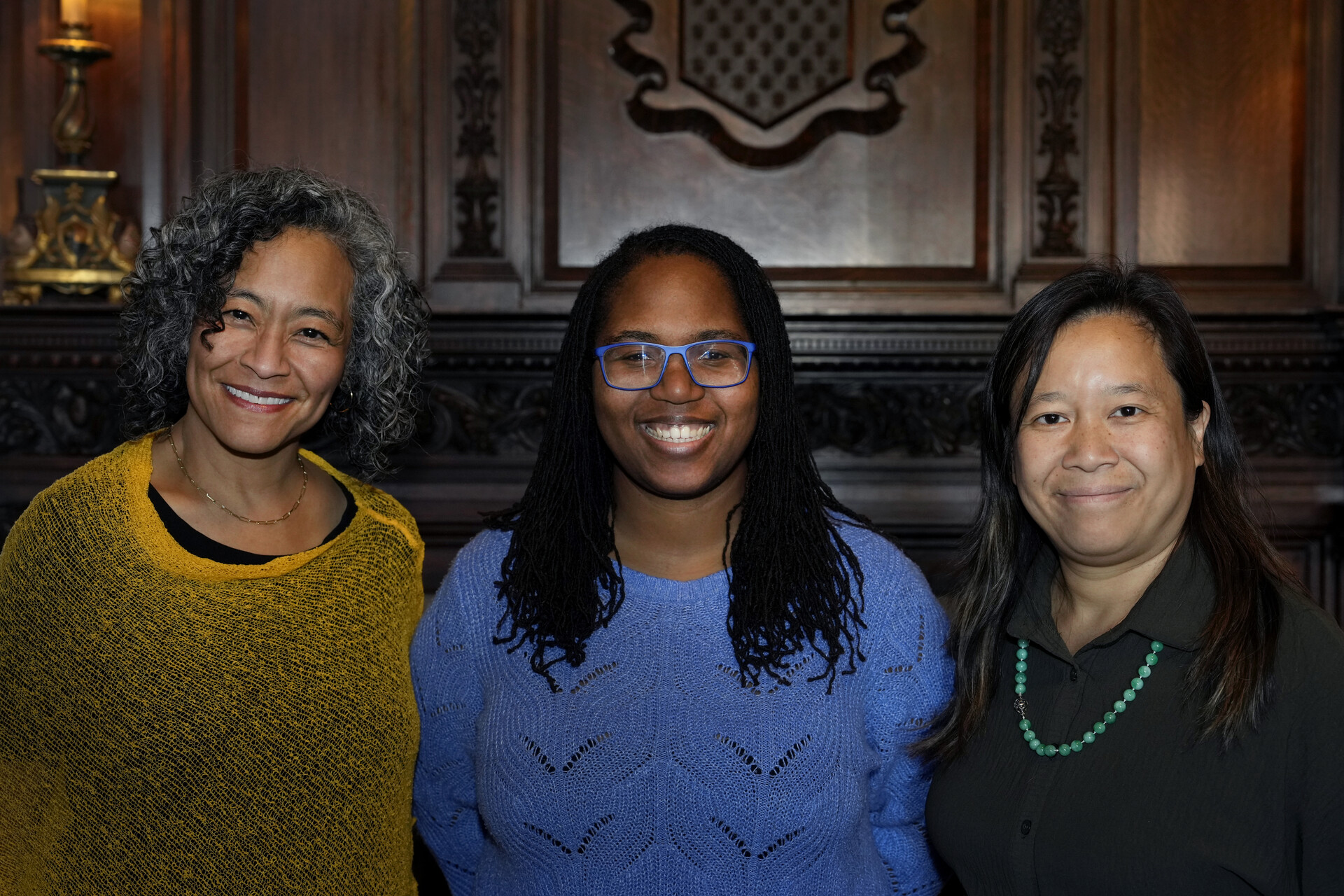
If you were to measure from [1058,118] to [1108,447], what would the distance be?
2.21 meters

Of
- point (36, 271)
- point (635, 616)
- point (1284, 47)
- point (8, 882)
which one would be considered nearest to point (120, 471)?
point (8, 882)

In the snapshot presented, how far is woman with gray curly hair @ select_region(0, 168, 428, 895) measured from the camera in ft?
4.85

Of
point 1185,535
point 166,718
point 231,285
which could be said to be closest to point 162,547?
point 166,718

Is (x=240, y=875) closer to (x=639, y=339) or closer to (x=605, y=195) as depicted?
(x=639, y=339)

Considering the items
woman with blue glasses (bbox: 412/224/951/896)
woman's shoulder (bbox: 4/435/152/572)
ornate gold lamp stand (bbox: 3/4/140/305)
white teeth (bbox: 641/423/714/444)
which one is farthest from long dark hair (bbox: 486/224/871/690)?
ornate gold lamp stand (bbox: 3/4/140/305)

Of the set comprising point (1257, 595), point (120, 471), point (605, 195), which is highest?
point (605, 195)

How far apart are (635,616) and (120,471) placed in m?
0.70

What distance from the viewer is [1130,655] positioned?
56.7 inches

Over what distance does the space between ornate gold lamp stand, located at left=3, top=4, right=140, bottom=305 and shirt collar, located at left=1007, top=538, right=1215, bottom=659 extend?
2.66 meters

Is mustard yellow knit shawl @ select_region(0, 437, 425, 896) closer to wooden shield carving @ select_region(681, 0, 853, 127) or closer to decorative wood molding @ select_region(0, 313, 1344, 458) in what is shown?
decorative wood molding @ select_region(0, 313, 1344, 458)

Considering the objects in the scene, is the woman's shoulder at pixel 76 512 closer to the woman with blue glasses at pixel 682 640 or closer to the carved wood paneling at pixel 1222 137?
the woman with blue glasses at pixel 682 640

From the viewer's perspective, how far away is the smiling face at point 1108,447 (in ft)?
4.66

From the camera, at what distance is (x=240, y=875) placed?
1509 mm

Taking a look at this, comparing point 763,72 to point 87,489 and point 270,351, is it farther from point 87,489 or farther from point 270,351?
point 87,489
